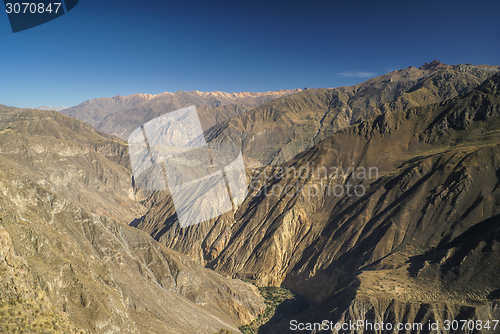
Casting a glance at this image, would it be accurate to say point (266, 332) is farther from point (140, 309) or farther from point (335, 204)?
point (335, 204)

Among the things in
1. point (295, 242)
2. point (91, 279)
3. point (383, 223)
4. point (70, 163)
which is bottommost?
point (295, 242)

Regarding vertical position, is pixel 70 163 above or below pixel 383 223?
above

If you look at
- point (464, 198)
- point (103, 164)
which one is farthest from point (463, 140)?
point (103, 164)

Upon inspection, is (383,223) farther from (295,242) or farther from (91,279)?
(91,279)

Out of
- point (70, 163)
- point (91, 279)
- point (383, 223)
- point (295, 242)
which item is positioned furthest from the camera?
point (70, 163)

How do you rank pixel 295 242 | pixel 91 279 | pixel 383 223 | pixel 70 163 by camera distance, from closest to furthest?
1. pixel 91 279
2. pixel 383 223
3. pixel 295 242
4. pixel 70 163

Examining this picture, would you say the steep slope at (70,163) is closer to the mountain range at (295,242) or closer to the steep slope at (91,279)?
the mountain range at (295,242)

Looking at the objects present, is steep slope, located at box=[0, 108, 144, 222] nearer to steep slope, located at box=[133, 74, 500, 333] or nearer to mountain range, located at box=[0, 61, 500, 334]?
mountain range, located at box=[0, 61, 500, 334]

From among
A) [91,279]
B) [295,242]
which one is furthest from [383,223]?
→ [91,279]
